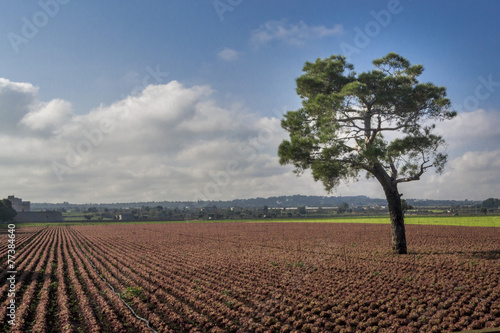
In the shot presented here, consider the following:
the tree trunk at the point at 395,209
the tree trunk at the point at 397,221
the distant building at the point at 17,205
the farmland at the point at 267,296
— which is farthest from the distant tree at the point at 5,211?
the tree trunk at the point at 397,221

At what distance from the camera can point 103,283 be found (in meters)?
17.2

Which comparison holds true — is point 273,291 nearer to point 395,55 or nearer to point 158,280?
point 158,280

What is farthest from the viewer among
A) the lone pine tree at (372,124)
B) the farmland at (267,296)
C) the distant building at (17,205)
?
the distant building at (17,205)

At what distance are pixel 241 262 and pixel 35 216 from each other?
14292cm

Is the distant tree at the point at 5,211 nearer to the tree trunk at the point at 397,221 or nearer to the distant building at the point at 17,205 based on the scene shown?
the distant building at the point at 17,205

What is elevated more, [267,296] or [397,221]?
[397,221]

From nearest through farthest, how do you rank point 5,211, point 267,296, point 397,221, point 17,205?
point 267,296 < point 397,221 < point 5,211 < point 17,205

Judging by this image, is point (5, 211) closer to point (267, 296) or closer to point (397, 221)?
point (397, 221)

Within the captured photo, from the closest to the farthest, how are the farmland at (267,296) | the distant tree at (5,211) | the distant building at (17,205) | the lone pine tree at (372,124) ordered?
the farmland at (267,296) → the lone pine tree at (372,124) → the distant tree at (5,211) → the distant building at (17,205)

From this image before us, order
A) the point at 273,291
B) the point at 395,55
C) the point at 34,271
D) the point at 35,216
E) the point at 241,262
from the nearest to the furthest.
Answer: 1. the point at 273,291
2. the point at 34,271
3. the point at 241,262
4. the point at 395,55
5. the point at 35,216

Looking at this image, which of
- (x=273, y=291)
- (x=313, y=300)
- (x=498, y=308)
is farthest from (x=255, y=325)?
(x=498, y=308)

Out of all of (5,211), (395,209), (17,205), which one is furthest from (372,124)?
(17,205)

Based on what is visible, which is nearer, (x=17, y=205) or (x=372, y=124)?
(x=372, y=124)

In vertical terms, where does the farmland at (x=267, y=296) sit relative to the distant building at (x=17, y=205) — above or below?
below
